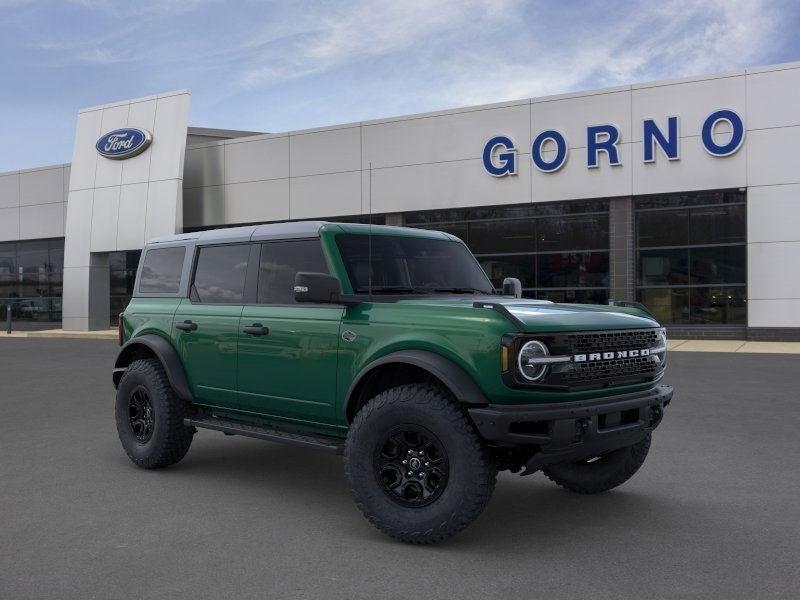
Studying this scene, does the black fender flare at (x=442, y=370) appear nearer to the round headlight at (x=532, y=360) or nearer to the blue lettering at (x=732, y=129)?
the round headlight at (x=532, y=360)

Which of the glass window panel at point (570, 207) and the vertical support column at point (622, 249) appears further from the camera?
the glass window panel at point (570, 207)

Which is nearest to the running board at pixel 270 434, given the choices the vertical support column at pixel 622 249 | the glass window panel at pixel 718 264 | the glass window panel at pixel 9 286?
the vertical support column at pixel 622 249

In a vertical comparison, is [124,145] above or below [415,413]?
above

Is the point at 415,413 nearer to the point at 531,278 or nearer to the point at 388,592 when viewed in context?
the point at 388,592

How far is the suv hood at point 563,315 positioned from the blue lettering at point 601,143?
1786cm

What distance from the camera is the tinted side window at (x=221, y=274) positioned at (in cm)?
613

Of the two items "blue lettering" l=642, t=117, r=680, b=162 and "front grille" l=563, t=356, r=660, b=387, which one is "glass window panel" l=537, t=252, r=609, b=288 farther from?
"front grille" l=563, t=356, r=660, b=387

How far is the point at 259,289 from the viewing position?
19.5 ft

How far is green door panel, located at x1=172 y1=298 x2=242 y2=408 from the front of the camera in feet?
19.3

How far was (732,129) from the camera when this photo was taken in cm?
2106

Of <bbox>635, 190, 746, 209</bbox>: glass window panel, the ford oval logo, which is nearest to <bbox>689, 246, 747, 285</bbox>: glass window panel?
<bbox>635, 190, 746, 209</bbox>: glass window panel

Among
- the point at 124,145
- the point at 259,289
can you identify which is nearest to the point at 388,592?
the point at 259,289

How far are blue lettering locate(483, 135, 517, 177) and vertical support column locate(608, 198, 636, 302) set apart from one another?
10.7 ft

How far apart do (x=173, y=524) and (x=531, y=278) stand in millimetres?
20342
